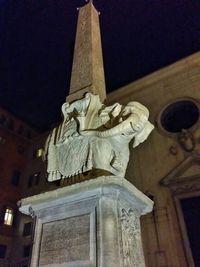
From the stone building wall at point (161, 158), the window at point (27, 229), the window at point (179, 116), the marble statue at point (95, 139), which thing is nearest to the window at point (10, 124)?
the window at point (27, 229)

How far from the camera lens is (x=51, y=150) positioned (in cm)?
327

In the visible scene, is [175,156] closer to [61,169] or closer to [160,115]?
[160,115]

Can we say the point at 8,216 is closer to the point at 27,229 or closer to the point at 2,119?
the point at 27,229

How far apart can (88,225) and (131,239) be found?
49 centimetres

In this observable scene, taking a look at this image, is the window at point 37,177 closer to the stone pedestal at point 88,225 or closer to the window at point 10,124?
the window at point 10,124

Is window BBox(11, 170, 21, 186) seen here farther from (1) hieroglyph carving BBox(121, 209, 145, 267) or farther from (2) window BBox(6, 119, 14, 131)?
(1) hieroglyph carving BBox(121, 209, 145, 267)

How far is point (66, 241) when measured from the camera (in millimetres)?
2426

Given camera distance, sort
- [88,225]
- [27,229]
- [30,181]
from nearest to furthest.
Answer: [88,225]
[27,229]
[30,181]

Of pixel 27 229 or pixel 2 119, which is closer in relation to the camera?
pixel 27 229

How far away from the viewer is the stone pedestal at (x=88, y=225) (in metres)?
2.22

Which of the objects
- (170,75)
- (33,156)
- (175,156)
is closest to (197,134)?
(175,156)

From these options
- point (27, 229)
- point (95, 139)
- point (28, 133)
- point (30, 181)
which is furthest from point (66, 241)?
point (28, 133)

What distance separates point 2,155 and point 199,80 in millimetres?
15623

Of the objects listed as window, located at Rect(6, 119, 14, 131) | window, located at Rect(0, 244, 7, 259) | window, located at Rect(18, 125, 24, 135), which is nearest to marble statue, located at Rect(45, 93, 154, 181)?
window, located at Rect(0, 244, 7, 259)
